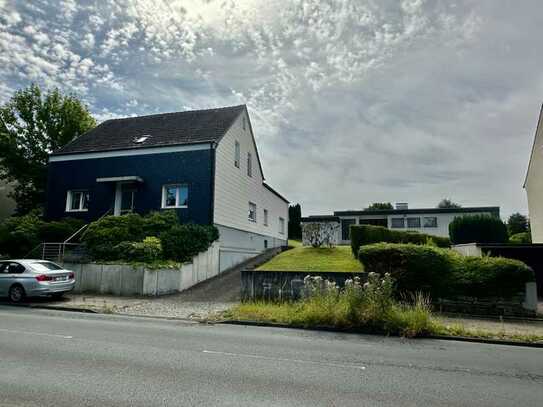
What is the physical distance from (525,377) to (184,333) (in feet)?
22.3

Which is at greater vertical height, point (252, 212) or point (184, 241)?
point (252, 212)

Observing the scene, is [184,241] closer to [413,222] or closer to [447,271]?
[447,271]

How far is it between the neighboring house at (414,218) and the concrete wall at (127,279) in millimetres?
18336

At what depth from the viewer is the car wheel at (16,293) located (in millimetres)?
12805

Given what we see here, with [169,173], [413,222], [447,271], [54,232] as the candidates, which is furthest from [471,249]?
[54,232]

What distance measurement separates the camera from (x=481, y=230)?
19.0 meters

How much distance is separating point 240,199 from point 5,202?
23926 mm

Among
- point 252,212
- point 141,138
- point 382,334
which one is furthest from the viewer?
point 252,212

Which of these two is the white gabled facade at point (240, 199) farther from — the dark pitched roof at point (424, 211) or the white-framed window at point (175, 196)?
the dark pitched roof at point (424, 211)

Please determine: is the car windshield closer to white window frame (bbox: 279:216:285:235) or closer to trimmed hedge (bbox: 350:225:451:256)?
trimmed hedge (bbox: 350:225:451:256)

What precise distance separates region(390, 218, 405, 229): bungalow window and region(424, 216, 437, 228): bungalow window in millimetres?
2046

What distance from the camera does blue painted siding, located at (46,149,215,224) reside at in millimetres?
18906

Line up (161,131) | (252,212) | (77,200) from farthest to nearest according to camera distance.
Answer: (252,212) < (161,131) < (77,200)

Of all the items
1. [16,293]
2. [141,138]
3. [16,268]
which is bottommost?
[16,293]
